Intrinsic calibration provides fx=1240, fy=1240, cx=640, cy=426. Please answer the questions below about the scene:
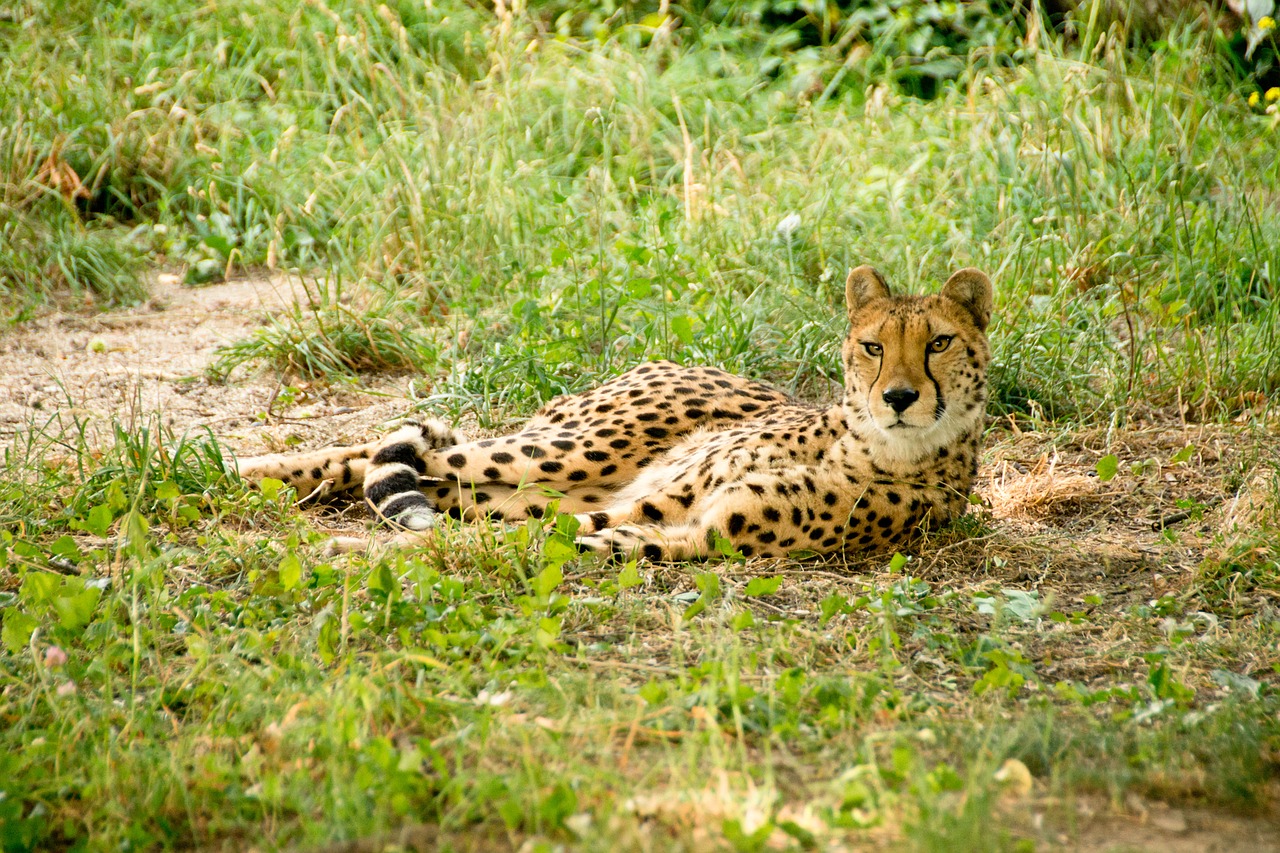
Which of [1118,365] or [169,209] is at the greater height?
[1118,365]

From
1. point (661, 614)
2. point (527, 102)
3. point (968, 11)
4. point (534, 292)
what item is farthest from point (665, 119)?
point (661, 614)

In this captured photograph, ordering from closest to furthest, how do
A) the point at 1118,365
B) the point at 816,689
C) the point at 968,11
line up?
the point at 816,689, the point at 1118,365, the point at 968,11

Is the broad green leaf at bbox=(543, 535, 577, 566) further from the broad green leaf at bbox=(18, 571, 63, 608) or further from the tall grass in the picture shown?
the tall grass

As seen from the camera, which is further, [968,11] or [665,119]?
[968,11]

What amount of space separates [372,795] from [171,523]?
5.96 feet

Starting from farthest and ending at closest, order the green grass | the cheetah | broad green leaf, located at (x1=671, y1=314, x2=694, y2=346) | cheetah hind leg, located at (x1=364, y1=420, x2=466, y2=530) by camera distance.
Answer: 1. broad green leaf, located at (x1=671, y1=314, x2=694, y2=346)
2. cheetah hind leg, located at (x1=364, y1=420, x2=466, y2=530)
3. the cheetah
4. the green grass

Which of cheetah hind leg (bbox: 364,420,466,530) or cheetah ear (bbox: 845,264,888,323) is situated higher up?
cheetah ear (bbox: 845,264,888,323)

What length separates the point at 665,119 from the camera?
283 inches

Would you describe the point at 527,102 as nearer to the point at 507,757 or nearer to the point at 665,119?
the point at 665,119

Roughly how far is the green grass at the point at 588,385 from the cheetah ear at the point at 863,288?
758mm

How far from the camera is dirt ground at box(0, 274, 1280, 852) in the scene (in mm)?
3410

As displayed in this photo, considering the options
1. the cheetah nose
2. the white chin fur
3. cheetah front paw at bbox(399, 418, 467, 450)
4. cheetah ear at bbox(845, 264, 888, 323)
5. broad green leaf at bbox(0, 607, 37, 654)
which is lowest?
cheetah front paw at bbox(399, 418, 467, 450)

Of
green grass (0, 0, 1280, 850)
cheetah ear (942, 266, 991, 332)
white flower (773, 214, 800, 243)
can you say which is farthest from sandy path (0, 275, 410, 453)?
cheetah ear (942, 266, 991, 332)

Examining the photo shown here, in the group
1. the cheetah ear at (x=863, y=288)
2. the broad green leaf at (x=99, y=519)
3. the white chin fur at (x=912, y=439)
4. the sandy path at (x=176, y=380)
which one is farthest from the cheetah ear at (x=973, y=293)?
the broad green leaf at (x=99, y=519)
